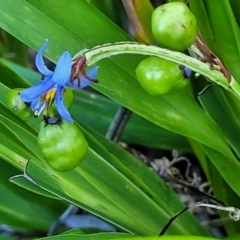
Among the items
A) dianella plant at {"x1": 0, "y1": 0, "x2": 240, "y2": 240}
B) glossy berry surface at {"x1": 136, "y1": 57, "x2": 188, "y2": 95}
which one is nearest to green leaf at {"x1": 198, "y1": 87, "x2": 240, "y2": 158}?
dianella plant at {"x1": 0, "y1": 0, "x2": 240, "y2": 240}

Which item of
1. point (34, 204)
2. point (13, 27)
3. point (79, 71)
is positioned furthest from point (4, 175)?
point (79, 71)

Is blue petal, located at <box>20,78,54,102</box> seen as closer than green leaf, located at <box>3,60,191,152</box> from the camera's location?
Yes

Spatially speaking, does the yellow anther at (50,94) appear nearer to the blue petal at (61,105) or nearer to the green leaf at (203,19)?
the blue petal at (61,105)

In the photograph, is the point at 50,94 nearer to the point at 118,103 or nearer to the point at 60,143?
the point at 60,143

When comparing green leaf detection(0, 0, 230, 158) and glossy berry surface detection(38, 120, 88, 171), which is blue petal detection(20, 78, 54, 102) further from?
green leaf detection(0, 0, 230, 158)

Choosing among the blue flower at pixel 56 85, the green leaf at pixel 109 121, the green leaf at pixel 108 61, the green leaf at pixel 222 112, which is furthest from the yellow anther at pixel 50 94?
the green leaf at pixel 109 121

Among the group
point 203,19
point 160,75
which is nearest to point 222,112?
point 203,19
